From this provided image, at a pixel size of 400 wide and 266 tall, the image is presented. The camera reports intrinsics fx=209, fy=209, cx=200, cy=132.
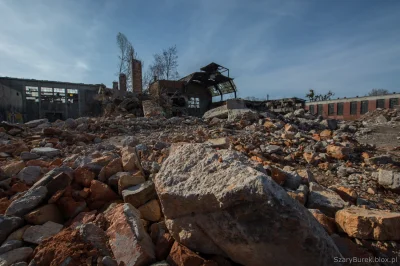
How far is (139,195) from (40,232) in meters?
0.75

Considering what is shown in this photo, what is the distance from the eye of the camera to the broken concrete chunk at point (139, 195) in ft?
5.91

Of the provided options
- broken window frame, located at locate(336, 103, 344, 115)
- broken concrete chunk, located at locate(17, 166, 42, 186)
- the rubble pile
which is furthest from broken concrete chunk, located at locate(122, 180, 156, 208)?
broken window frame, located at locate(336, 103, 344, 115)

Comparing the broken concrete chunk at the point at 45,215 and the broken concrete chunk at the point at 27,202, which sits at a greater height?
the broken concrete chunk at the point at 27,202

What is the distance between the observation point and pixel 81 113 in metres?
16.2

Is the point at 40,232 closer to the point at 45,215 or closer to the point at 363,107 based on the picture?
the point at 45,215

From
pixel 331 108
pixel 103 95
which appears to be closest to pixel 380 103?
pixel 331 108

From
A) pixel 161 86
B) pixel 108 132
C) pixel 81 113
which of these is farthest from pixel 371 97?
pixel 81 113

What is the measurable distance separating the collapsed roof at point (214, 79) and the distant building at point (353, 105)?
45.1 feet

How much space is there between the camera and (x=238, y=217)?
45.3 inches

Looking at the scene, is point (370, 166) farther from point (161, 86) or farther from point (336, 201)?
point (161, 86)

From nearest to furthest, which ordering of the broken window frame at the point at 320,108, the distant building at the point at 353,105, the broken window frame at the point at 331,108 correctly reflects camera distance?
the distant building at the point at 353,105 → the broken window frame at the point at 331,108 → the broken window frame at the point at 320,108

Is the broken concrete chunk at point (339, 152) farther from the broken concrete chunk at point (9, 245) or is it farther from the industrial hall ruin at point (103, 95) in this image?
the industrial hall ruin at point (103, 95)

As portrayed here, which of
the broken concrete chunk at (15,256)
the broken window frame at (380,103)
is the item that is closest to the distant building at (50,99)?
the broken concrete chunk at (15,256)

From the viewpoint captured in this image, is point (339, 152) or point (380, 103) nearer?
point (339, 152)
